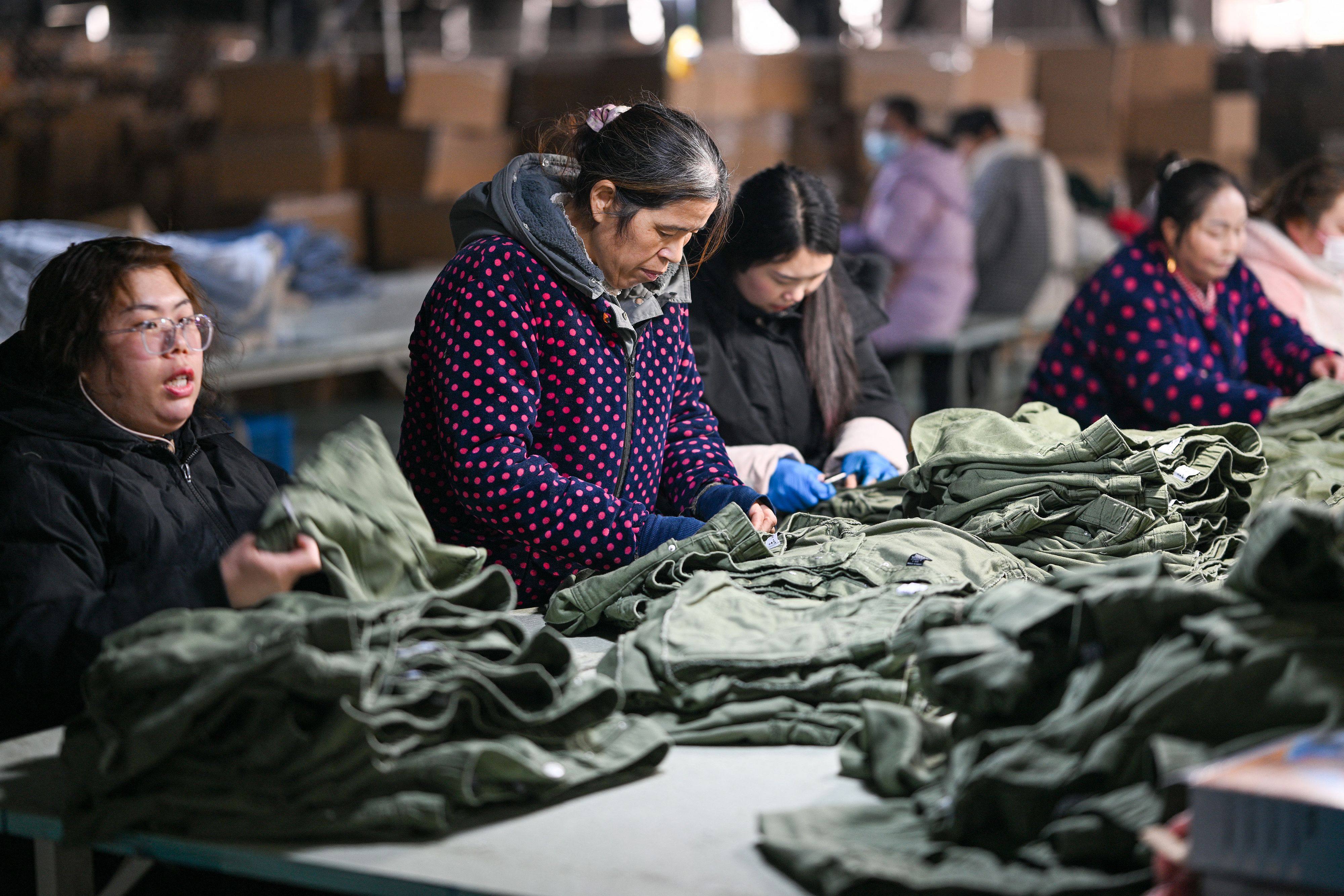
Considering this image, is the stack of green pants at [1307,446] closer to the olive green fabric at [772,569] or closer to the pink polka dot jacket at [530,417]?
the olive green fabric at [772,569]

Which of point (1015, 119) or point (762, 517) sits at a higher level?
Answer: point (1015, 119)

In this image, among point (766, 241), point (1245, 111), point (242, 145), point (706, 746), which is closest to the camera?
point (706, 746)

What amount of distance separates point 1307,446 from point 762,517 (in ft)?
4.40

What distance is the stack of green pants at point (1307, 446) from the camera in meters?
2.72

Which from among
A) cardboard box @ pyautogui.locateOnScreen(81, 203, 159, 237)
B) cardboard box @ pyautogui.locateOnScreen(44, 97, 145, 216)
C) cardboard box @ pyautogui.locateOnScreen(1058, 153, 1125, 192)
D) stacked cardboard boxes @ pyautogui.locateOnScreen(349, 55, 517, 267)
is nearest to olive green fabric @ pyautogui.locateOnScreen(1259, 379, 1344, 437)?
cardboard box @ pyautogui.locateOnScreen(81, 203, 159, 237)

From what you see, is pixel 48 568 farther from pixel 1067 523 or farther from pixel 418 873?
pixel 1067 523

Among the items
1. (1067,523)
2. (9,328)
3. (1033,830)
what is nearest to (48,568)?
(1033,830)

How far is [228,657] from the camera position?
149 centimetres

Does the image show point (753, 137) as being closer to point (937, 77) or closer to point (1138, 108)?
point (937, 77)

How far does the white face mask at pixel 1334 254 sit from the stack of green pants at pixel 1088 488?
1.74 meters

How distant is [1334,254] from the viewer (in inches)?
159

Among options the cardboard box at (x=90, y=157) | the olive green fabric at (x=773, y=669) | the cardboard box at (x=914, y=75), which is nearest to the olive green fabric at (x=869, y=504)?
the olive green fabric at (x=773, y=669)

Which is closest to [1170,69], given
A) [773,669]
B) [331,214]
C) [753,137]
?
[753,137]

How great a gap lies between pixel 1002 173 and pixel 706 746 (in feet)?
18.8
